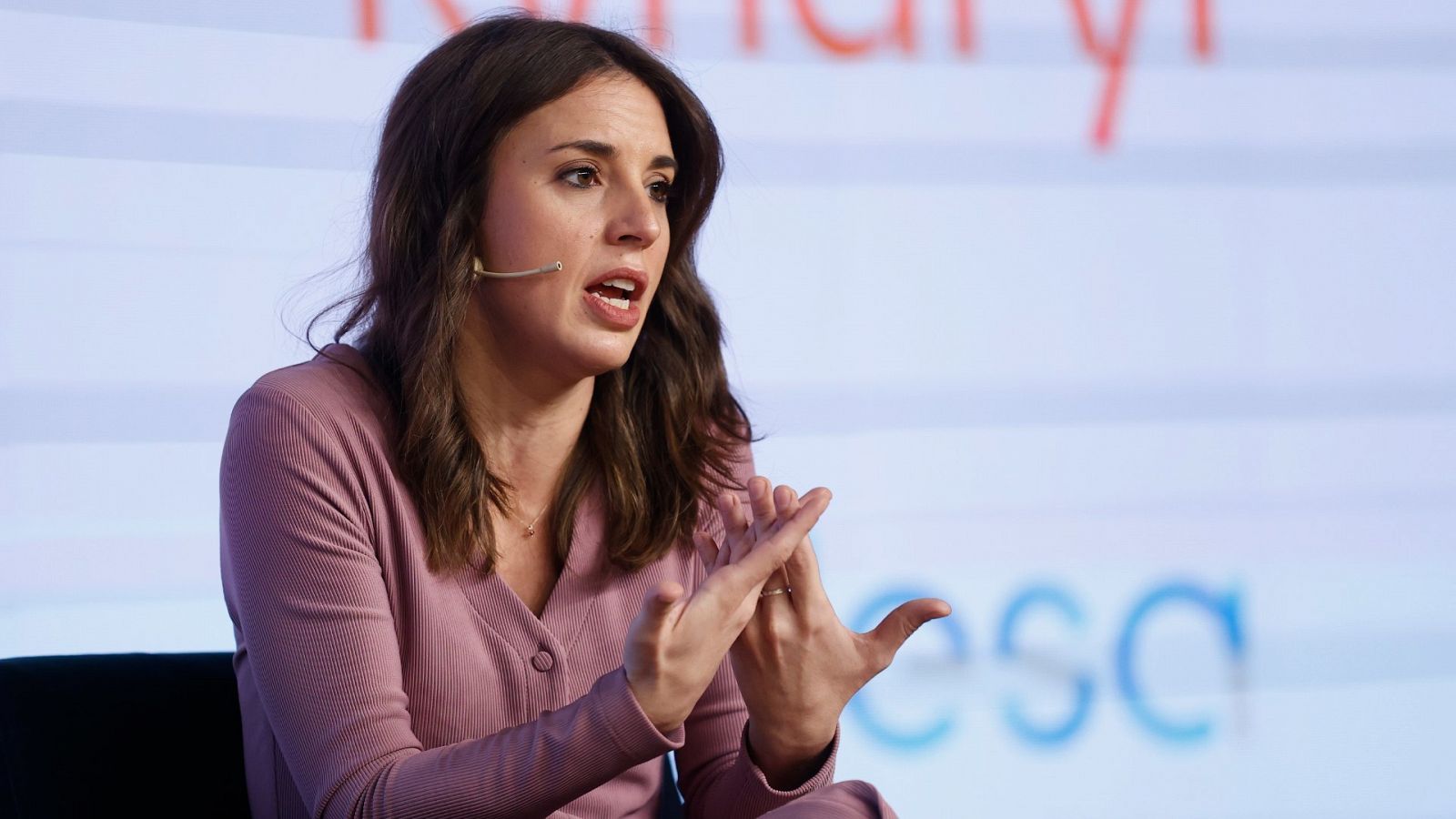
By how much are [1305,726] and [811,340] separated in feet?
3.28

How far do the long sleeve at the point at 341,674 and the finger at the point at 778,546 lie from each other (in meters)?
0.13

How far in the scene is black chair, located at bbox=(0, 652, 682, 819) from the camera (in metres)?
1.18

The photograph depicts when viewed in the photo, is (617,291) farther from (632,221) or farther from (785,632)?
(785,632)

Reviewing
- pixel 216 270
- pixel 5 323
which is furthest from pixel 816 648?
pixel 5 323

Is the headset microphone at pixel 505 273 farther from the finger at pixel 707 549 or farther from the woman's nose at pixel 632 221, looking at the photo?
the finger at pixel 707 549

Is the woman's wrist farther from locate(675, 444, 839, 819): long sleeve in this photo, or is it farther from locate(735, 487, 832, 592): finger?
locate(735, 487, 832, 592): finger

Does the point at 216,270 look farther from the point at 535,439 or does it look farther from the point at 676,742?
the point at 676,742

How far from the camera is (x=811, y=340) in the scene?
1.90 m

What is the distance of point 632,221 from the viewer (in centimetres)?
125

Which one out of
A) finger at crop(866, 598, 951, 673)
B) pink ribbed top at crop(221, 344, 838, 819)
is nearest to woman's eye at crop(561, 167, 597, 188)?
pink ribbed top at crop(221, 344, 838, 819)

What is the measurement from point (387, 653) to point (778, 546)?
330mm

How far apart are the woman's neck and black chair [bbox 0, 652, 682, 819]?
0.34 meters

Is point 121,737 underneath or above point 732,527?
underneath

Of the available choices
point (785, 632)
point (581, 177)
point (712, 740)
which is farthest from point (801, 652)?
point (581, 177)
